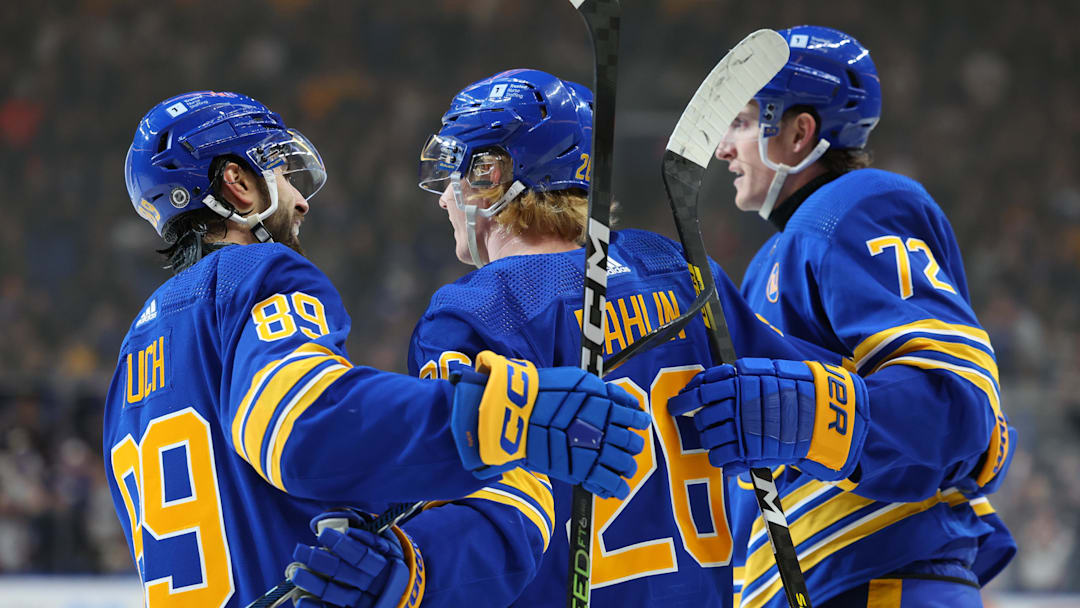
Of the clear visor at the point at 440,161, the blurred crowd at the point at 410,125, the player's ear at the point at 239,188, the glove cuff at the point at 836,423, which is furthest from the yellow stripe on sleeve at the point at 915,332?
the blurred crowd at the point at 410,125

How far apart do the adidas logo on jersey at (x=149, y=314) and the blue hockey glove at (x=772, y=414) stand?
876 millimetres

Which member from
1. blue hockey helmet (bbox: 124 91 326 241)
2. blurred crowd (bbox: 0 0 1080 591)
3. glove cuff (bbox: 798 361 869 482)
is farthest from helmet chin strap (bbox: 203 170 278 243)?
blurred crowd (bbox: 0 0 1080 591)

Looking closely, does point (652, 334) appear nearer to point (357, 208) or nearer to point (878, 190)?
point (878, 190)

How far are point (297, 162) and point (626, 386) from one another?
784 millimetres

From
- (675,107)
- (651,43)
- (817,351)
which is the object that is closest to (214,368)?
(817,351)

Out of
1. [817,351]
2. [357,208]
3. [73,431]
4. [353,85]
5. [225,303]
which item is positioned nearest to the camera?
[225,303]

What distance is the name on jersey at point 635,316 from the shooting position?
1862 mm

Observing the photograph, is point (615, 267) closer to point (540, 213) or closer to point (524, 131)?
point (540, 213)

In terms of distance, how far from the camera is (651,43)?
1002cm

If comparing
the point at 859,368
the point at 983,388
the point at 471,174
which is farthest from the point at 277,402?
the point at 983,388

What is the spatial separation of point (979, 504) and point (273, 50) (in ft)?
28.1

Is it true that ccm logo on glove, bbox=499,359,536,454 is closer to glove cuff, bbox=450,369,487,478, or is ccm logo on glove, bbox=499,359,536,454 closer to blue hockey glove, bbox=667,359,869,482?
glove cuff, bbox=450,369,487,478

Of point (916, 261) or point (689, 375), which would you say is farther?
point (916, 261)

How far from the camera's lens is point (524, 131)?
2023mm
